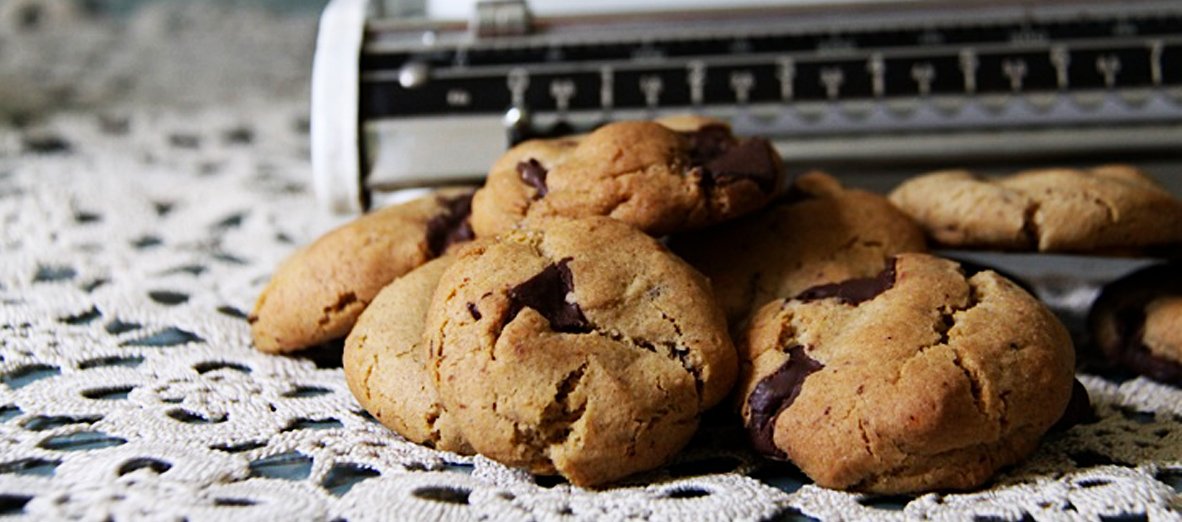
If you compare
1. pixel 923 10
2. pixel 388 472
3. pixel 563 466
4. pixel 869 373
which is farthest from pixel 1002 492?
pixel 923 10

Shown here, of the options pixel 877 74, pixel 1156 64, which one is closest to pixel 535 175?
pixel 877 74

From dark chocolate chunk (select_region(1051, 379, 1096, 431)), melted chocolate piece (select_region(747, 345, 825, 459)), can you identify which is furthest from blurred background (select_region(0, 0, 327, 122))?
dark chocolate chunk (select_region(1051, 379, 1096, 431))

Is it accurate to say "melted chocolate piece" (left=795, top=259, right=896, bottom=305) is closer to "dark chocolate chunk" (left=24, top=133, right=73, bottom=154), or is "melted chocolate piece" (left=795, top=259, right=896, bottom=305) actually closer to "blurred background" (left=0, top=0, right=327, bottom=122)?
"dark chocolate chunk" (left=24, top=133, right=73, bottom=154)

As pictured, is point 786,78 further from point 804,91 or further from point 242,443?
point 242,443

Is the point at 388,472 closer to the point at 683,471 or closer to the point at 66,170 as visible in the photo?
the point at 683,471

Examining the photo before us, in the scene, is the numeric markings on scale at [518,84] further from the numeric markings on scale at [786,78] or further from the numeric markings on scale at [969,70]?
the numeric markings on scale at [969,70]

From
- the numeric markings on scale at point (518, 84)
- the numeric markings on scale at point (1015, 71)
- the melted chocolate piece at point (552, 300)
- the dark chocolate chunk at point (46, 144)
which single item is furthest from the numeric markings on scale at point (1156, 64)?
the dark chocolate chunk at point (46, 144)
